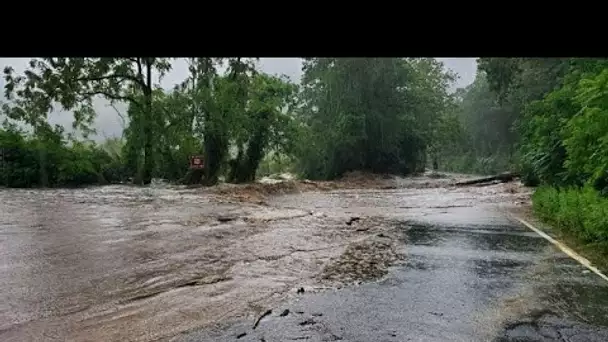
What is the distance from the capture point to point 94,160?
41.1 meters

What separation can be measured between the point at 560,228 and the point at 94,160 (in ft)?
103

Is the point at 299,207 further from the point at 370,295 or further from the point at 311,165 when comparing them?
the point at 311,165

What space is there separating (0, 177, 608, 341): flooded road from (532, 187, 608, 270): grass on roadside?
0.80m

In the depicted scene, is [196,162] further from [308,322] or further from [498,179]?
[308,322]

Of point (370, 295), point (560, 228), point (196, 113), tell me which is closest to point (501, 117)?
point (196, 113)

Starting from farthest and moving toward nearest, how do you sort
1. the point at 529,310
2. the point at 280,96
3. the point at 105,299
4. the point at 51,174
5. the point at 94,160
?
the point at 280,96 → the point at 94,160 → the point at 51,174 → the point at 105,299 → the point at 529,310

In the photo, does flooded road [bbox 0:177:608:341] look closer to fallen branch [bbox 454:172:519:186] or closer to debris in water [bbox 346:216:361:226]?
debris in water [bbox 346:216:361:226]

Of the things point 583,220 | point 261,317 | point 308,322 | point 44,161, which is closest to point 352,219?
point 583,220

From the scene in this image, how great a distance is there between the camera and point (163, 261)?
41.0ft

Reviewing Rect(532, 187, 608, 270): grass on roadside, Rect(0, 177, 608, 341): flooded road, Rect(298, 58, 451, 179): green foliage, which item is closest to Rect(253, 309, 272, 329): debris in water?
Rect(0, 177, 608, 341): flooded road

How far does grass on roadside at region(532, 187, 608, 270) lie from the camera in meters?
13.4

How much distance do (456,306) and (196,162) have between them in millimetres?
32034

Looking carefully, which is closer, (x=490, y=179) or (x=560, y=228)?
(x=560, y=228)

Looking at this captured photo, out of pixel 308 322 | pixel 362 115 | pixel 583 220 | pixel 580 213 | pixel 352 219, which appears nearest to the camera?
pixel 308 322
